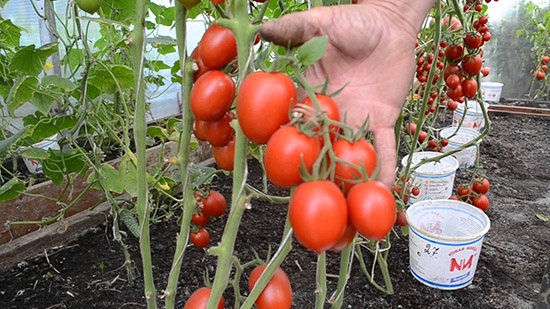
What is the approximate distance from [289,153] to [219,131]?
23cm

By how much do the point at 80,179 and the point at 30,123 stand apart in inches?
19.0

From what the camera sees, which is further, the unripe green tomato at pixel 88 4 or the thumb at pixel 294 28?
the unripe green tomato at pixel 88 4

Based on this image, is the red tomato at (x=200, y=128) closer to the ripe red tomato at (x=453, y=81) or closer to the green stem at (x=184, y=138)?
the green stem at (x=184, y=138)

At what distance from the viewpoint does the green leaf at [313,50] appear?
44 centimetres

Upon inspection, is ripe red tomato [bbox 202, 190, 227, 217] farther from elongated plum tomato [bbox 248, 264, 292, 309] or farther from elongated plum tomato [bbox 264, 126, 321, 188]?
elongated plum tomato [bbox 264, 126, 321, 188]

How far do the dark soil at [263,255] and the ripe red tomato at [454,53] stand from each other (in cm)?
74

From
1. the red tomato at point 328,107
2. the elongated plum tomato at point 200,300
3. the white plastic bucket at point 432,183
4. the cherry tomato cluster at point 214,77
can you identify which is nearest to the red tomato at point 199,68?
the cherry tomato cluster at point 214,77

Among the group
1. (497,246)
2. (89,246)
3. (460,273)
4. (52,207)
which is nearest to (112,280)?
(89,246)

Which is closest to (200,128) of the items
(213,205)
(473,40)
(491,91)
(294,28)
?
(294,28)

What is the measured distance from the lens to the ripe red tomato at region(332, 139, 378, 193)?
443mm

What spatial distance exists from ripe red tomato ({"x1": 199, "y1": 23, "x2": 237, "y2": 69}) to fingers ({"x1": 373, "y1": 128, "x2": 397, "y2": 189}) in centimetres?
21

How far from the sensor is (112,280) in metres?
1.46

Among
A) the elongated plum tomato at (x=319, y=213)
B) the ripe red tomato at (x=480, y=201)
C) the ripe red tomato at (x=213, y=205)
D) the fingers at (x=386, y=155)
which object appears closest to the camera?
the elongated plum tomato at (x=319, y=213)

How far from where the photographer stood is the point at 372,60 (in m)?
0.65
